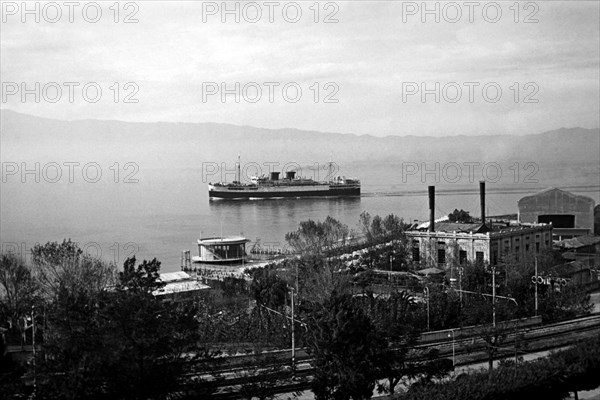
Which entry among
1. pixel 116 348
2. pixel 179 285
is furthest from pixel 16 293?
pixel 116 348

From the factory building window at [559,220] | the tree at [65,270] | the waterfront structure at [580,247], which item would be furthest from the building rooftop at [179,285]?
the factory building window at [559,220]

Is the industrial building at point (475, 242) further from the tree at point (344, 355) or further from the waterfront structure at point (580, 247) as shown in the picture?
the tree at point (344, 355)

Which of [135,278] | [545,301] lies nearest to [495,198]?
[545,301]

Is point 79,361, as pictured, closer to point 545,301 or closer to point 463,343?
point 463,343

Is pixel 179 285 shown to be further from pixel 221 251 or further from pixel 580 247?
pixel 580 247

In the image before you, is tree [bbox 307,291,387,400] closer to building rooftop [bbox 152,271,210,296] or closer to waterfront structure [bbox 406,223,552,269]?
building rooftop [bbox 152,271,210,296]
